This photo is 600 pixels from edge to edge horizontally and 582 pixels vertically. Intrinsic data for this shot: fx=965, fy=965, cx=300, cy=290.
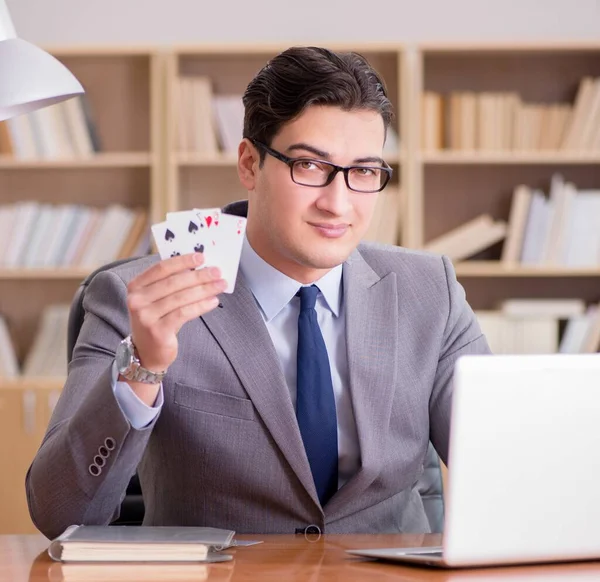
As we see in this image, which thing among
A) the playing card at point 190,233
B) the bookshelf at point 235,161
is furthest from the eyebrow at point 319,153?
the bookshelf at point 235,161

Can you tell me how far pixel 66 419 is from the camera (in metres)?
1.52

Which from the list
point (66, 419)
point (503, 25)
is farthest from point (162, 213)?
point (66, 419)

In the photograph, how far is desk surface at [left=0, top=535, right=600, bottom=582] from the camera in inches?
46.5

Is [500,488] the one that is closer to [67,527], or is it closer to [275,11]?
[67,527]

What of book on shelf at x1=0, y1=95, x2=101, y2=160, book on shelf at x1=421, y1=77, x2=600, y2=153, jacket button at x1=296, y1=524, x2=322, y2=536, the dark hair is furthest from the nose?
book on shelf at x1=0, y1=95, x2=101, y2=160

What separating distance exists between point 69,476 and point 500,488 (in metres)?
0.65

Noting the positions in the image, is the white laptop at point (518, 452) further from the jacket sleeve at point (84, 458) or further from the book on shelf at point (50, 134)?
the book on shelf at point (50, 134)

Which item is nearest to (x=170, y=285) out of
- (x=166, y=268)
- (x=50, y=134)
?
(x=166, y=268)

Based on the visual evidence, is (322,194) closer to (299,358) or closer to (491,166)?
(299,358)

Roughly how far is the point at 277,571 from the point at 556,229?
299 cm

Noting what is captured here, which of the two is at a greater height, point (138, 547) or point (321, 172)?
point (321, 172)

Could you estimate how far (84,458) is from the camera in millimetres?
1416

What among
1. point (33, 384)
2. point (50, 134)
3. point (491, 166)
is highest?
point (50, 134)

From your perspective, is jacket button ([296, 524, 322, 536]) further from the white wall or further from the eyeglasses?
the white wall
